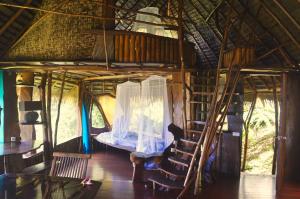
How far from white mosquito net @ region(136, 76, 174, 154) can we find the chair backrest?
294 centimetres

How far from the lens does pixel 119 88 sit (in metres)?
8.41

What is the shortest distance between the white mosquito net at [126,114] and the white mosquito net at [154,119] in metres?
0.70

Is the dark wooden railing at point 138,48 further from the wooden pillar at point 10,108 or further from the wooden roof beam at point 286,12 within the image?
the wooden pillar at point 10,108

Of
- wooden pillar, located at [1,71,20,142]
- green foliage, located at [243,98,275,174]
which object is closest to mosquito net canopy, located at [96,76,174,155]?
wooden pillar, located at [1,71,20,142]

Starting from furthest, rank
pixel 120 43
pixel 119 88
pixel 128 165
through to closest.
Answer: pixel 119 88
pixel 128 165
pixel 120 43

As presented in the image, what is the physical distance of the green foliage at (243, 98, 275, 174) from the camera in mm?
10344

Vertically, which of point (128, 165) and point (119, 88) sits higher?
point (119, 88)

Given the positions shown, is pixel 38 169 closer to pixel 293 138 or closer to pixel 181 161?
pixel 181 161

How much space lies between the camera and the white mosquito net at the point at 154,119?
21.4 ft

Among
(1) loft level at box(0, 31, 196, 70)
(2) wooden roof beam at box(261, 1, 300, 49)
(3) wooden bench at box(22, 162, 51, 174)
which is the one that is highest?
(2) wooden roof beam at box(261, 1, 300, 49)

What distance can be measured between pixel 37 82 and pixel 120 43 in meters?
3.95

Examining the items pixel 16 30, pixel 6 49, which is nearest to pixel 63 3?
pixel 16 30

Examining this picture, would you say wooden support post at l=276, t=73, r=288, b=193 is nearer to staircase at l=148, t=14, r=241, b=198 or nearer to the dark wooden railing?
staircase at l=148, t=14, r=241, b=198

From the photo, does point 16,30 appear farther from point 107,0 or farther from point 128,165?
point 128,165
